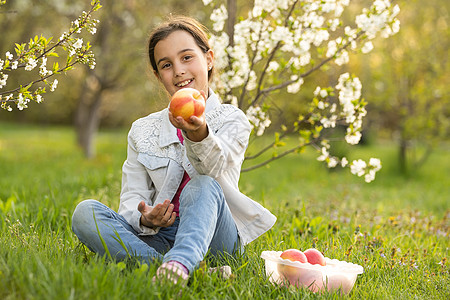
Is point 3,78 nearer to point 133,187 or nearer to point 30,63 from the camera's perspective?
point 30,63

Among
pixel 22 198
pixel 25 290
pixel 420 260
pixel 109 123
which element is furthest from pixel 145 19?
pixel 109 123

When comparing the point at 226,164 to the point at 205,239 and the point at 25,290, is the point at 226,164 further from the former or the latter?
the point at 25,290

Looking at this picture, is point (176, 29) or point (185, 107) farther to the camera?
point (176, 29)

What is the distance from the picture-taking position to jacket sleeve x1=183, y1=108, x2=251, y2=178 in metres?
2.16

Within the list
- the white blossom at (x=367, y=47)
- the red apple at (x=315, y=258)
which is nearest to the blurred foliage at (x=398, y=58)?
the white blossom at (x=367, y=47)

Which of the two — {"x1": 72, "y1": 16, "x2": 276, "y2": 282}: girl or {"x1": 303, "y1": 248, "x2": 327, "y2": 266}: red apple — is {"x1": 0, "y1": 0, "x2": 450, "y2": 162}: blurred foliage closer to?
{"x1": 72, "y1": 16, "x2": 276, "y2": 282}: girl

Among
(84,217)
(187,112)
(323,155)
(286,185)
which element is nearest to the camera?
(187,112)

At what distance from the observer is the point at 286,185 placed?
668 cm

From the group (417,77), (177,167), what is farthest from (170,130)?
(417,77)

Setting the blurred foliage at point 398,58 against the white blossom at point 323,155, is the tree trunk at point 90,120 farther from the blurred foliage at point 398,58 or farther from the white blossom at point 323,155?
the white blossom at point 323,155

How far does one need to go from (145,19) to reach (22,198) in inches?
232

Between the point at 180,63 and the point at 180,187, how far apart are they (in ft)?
2.18

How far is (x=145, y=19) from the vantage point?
9.27 meters

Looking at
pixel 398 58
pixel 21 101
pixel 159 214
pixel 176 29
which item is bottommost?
pixel 159 214
